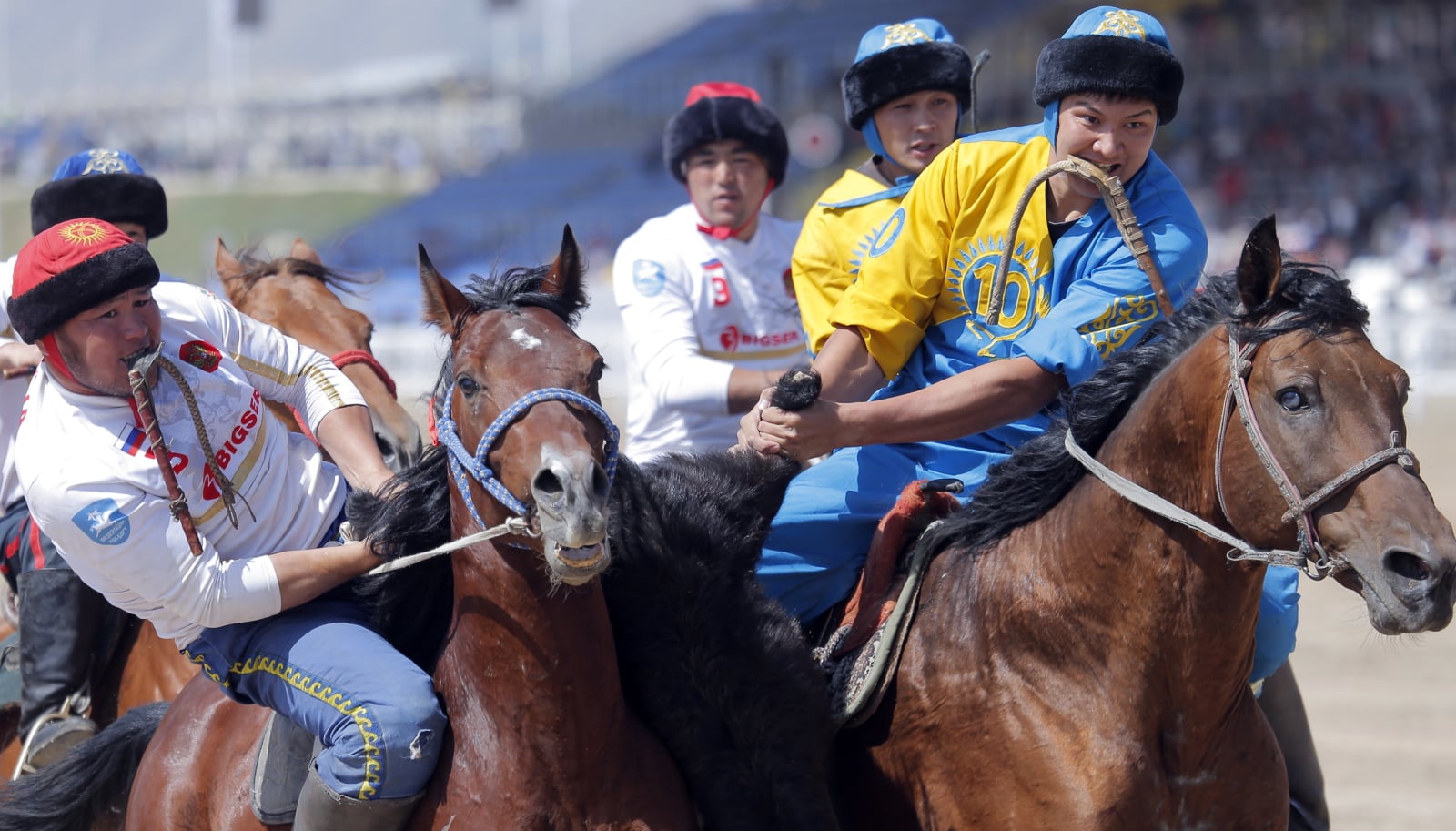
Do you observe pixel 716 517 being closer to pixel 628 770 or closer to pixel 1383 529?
pixel 628 770

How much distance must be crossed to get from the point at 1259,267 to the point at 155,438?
2.19 meters

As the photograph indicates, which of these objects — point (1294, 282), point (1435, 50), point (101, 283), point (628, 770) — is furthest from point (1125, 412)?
point (1435, 50)

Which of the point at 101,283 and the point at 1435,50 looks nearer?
the point at 101,283

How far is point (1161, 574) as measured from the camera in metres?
3.01

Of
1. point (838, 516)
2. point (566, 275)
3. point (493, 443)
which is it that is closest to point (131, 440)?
point (493, 443)

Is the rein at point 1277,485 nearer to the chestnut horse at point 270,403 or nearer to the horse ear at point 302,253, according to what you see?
the chestnut horse at point 270,403

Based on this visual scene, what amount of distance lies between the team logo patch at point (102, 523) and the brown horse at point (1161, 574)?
5.42 ft

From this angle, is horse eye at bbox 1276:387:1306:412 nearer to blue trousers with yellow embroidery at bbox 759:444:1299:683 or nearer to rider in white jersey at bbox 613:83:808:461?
blue trousers with yellow embroidery at bbox 759:444:1299:683

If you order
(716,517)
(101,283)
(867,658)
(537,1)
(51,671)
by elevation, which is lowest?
(51,671)

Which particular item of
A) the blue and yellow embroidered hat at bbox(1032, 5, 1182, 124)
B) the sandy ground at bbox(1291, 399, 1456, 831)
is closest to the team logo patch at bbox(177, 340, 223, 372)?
the blue and yellow embroidered hat at bbox(1032, 5, 1182, 124)

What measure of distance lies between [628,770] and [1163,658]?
3.58 ft

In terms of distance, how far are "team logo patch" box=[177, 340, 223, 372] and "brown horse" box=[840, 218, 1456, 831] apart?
1678 millimetres

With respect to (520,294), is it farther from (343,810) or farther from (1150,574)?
(1150,574)

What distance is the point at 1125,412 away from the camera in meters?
3.16
